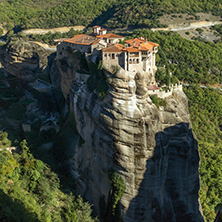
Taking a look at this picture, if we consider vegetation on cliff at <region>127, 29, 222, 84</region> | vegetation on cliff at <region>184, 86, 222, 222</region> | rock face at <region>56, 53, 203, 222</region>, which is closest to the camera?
rock face at <region>56, 53, 203, 222</region>

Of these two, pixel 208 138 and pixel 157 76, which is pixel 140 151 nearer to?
pixel 157 76

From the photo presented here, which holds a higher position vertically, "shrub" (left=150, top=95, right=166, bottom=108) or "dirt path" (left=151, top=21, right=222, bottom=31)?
"dirt path" (left=151, top=21, right=222, bottom=31)

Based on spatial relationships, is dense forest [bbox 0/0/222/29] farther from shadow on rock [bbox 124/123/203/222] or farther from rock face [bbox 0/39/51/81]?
shadow on rock [bbox 124/123/203/222]

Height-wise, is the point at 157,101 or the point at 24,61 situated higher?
the point at 157,101

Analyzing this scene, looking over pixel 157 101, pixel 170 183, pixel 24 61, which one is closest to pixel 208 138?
pixel 170 183

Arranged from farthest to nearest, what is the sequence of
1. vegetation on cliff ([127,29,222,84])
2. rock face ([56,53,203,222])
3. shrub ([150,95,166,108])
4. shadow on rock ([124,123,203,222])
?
vegetation on cliff ([127,29,222,84]) < shrub ([150,95,166,108]) < shadow on rock ([124,123,203,222]) < rock face ([56,53,203,222])

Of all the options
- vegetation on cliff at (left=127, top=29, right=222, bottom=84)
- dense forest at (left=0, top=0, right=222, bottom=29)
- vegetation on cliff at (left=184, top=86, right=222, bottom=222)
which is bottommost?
vegetation on cliff at (left=184, top=86, right=222, bottom=222)

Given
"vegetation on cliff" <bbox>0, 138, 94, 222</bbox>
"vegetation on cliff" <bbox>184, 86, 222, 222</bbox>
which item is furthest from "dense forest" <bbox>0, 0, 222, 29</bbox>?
"vegetation on cliff" <bbox>0, 138, 94, 222</bbox>
